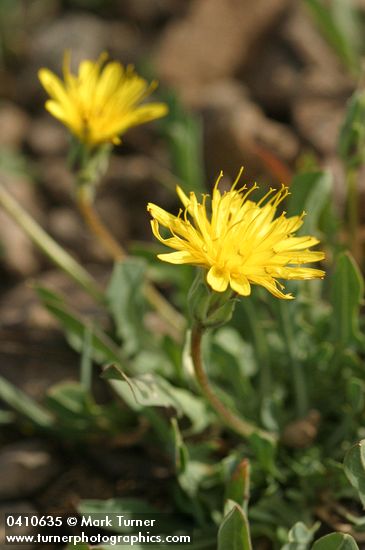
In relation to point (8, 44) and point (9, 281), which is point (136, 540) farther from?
point (8, 44)

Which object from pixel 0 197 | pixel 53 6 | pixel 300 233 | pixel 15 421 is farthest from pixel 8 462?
pixel 53 6

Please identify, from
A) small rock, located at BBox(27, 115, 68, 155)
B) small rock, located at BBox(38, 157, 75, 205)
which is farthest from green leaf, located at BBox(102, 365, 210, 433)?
small rock, located at BBox(27, 115, 68, 155)

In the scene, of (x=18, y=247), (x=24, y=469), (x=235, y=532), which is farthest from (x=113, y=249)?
(x=235, y=532)

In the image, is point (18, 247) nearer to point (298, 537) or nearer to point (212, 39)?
point (212, 39)

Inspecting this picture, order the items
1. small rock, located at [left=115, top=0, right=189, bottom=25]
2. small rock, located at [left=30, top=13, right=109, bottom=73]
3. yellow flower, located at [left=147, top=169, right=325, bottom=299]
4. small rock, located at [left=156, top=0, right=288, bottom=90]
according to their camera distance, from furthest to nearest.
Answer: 1. small rock, located at [left=115, top=0, right=189, bottom=25]
2. small rock, located at [left=30, top=13, right=109, bottom=73]
3. small rock, located at [left=156, top=0, right=288, bottom=90]
4. yellow flower, located at [left=147, top=169, right=325, bottom=299]

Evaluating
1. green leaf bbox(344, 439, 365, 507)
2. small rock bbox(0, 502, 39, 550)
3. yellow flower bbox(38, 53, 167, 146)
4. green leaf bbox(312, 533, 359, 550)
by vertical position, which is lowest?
green leaf bbox(312, 533, 359, 550)

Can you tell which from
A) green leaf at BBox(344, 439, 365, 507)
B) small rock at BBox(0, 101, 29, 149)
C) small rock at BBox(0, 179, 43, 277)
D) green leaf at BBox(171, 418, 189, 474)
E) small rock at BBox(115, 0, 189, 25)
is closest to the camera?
green leaf at BBox(344, 439, 365, 507)

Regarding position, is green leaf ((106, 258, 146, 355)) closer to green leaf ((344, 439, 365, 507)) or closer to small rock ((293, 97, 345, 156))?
green leaf ((344, 439, 365, 507))

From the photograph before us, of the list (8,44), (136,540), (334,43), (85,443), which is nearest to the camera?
(136,540)
